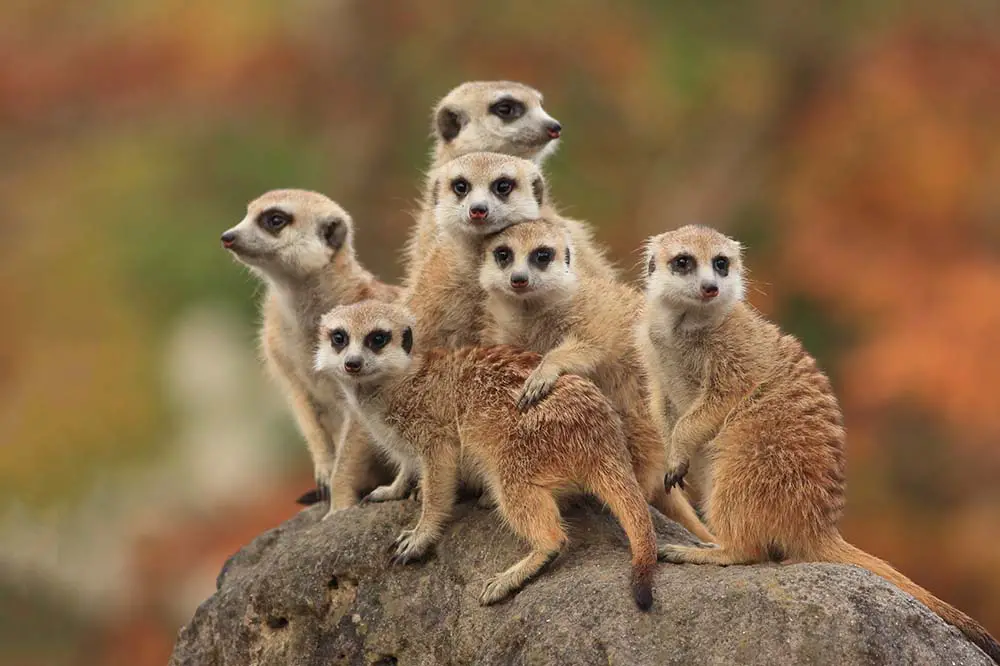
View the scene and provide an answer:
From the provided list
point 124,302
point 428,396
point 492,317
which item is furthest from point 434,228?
point 124,302

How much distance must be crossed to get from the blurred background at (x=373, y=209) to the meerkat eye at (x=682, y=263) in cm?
428

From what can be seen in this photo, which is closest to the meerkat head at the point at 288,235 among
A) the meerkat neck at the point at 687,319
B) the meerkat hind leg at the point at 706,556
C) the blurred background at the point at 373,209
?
the meerkat neck at the point at 687,319

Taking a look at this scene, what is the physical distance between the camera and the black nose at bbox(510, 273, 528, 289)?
312 cm

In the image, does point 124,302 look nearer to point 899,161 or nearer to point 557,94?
point 557,94

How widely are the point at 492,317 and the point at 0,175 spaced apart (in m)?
5.64

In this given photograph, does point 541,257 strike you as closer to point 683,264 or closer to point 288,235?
point 683,264

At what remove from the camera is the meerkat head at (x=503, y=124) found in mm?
3947

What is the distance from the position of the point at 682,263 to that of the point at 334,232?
109cm

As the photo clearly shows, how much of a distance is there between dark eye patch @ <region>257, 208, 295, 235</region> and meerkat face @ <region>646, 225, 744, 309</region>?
104cm

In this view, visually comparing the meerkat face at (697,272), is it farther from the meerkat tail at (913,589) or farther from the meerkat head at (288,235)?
the meerkat head at (288,235)

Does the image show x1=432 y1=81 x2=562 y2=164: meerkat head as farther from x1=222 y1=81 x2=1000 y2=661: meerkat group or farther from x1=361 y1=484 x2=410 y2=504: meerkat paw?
x1=361 y1=484 x2=410 y2=504: meerkat paw

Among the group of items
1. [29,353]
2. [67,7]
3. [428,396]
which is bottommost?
[29,353]

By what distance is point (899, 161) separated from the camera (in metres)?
7.86

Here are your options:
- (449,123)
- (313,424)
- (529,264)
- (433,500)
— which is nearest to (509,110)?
(449,123)
